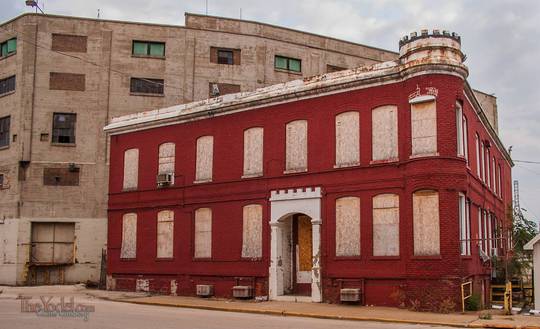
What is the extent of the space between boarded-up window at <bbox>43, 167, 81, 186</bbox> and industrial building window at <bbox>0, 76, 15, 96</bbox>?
5963 millimetres

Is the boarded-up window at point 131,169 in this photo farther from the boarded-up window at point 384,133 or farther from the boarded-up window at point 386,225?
the boarded-up window at point 386,225

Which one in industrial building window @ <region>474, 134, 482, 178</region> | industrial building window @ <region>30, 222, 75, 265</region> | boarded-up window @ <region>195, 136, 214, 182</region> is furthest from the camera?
industrial building window @ <region>30, 222, 75, 265</region>

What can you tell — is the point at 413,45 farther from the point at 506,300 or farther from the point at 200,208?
the point at 200,208

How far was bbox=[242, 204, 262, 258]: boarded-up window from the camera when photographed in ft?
88.6

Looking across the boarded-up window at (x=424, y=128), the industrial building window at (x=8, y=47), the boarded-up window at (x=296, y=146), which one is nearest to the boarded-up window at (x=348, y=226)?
the boarded-up window at (x=296, y=146)

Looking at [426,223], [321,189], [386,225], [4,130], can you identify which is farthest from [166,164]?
[4,130]

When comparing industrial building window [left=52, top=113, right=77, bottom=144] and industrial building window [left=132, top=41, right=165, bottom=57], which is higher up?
industrial building window [left=132, top=41, right=165, bottom=57]

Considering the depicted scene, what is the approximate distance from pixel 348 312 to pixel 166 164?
12.9m

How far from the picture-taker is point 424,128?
2295cm

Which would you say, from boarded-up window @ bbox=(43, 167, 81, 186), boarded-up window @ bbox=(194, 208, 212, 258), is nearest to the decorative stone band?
boarded-up window @ bbox=(194, 208, 212, 258)

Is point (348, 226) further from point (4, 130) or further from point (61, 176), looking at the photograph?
point (4, 130)

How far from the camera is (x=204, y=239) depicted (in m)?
28.9

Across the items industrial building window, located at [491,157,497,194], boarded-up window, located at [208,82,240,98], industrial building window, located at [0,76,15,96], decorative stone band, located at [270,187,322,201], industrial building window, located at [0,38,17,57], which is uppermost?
industrial building window, located at [0,38,17,57]

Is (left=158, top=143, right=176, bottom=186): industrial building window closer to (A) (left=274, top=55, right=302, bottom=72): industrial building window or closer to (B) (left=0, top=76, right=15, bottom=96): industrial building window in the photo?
(B) (left=0, top=76, right=15, bottom=96): industrial building window
